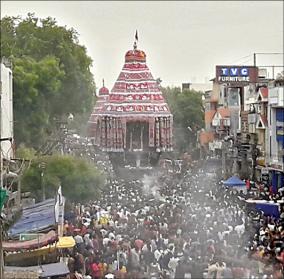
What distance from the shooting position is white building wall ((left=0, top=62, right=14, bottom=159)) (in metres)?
27.8

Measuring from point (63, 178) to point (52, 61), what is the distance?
11.3 meters

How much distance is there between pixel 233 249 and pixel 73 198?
1020cm

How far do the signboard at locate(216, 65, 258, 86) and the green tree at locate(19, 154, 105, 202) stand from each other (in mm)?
25959

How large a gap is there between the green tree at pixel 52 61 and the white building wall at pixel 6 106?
4.80 metres

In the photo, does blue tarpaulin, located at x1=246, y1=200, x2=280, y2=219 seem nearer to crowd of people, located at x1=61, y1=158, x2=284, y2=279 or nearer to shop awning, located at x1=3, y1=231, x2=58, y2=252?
crowd of people, located at x1=61, y1=158, x2=284, y2=279

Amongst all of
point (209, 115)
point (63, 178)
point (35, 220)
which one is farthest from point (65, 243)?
point (209, 115)

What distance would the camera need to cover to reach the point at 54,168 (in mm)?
27219

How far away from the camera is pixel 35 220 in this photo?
20.8 m

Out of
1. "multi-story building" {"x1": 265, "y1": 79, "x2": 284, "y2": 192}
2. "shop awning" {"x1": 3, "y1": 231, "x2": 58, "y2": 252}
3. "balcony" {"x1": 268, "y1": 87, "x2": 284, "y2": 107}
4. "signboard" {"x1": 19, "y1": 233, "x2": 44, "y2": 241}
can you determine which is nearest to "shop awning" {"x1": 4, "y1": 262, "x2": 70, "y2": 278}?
"shop awning" {"x1": 3, "y1": 231, "x2": 58, "y2": 252}

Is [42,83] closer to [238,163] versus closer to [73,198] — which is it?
[73,198]

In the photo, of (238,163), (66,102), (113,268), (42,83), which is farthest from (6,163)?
(238,163)

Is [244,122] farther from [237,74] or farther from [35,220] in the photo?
[35,220]

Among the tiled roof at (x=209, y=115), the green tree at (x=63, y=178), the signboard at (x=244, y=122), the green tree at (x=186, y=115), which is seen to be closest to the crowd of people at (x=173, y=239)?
the green tree at (x=63, y=178)

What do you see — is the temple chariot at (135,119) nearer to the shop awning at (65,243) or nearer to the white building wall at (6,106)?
the white building wall at (6,106)
